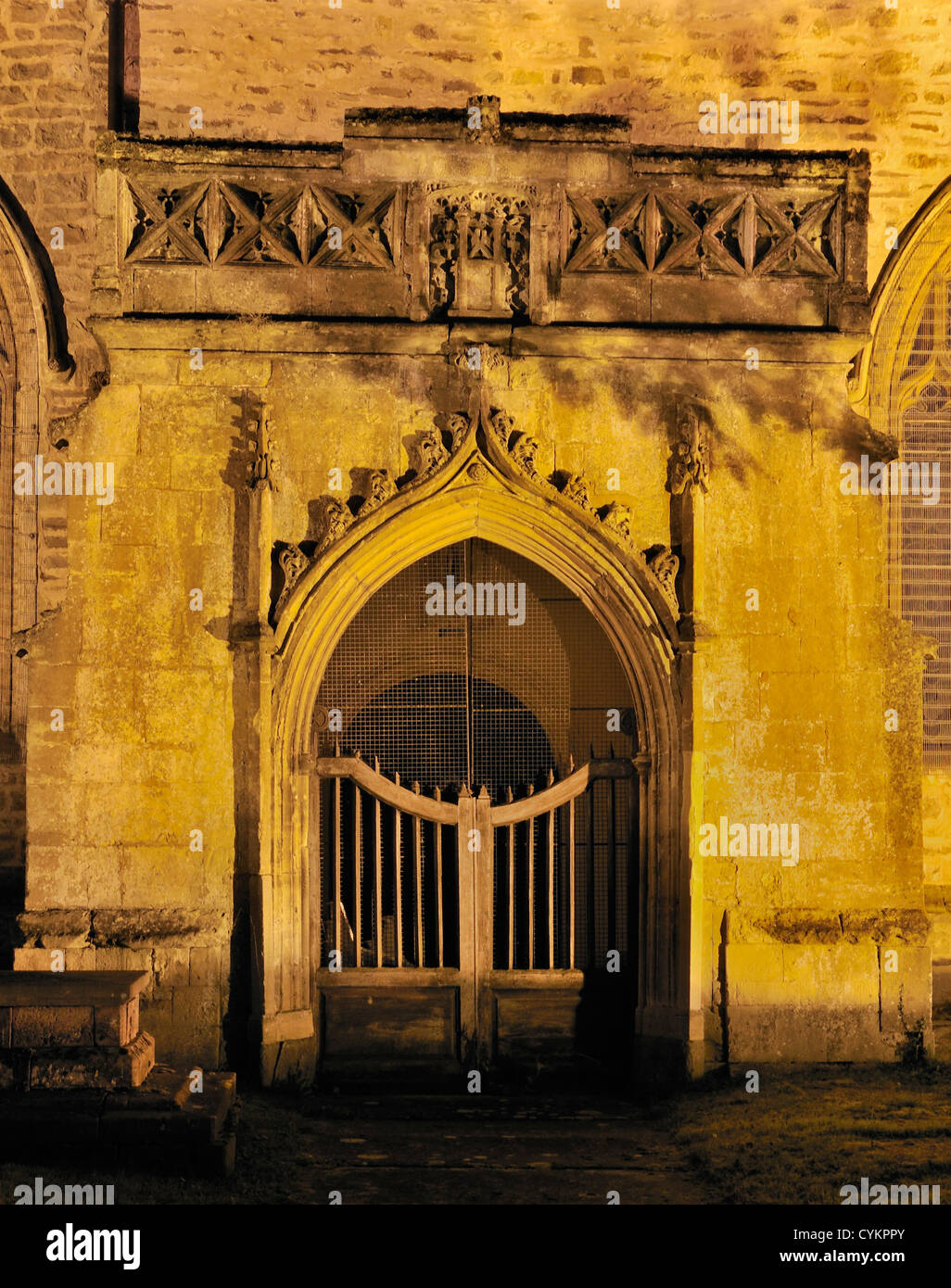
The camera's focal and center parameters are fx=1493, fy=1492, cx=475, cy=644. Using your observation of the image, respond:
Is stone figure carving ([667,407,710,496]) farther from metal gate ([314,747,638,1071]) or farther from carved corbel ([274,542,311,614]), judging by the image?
carved corbel ([274,542,311,614])

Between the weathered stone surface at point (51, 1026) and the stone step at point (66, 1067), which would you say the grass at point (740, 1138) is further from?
the weathered stone surface at point (51, 1026)

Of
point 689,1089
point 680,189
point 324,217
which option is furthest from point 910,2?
point 689,1089

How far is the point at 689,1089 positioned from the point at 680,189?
5.50 metres

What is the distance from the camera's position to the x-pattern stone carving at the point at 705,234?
9.23 metres

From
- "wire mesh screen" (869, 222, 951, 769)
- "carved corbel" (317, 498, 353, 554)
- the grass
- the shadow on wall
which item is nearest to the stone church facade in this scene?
"carved corbel" (317, 498, 353, 554)

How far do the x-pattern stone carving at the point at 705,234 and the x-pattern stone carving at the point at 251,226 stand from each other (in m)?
1.25

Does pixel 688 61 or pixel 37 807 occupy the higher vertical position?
pixel 688 61

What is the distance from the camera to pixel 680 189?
9281 mm

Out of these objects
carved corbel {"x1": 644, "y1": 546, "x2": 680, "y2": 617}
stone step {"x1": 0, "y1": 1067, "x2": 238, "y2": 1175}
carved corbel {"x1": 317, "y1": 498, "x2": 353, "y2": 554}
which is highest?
carved corbel {"x1": 317, "y1": 498, "x2": 353, "y2": 554}

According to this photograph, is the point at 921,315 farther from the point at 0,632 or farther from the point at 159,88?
the point at 0,632

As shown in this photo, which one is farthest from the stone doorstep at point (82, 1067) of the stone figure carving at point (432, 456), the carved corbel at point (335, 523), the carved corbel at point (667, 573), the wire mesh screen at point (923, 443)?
the wire mesh screen at point (923, 443)

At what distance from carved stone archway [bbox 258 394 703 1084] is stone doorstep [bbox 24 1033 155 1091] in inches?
67.1

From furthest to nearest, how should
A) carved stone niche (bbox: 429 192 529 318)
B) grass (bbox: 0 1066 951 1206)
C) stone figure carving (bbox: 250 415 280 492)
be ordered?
carved stone niche (bbox: 429 192 529 318) < stone figure carving (bbox: 250 415 280 492) < grass (bbox: 0 1066 951 1206)

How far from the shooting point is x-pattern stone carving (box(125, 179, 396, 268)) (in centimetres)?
909
